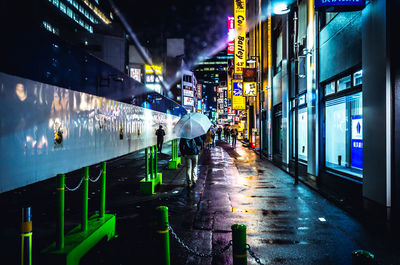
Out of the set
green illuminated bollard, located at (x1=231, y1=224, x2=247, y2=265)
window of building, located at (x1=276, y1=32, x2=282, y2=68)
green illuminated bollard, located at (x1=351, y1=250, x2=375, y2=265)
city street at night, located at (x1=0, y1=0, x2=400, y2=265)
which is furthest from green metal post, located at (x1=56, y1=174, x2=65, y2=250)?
window of building, located at (x1=276, y1=32, x2=282, y2=68)

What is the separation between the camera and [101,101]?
50.6ft

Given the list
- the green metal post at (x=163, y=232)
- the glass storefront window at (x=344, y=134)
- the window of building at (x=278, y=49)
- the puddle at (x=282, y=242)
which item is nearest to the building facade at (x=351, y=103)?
the glass storefront window at (x=344, y=134)

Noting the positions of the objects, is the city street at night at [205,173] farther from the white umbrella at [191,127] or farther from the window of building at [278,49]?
the window of building at [278,49]

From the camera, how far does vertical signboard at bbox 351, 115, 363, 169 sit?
27.7ft

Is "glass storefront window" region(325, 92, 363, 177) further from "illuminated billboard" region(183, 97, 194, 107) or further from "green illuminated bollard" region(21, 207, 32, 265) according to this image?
"illuminated billboard" region(183, 97, 194, 107)

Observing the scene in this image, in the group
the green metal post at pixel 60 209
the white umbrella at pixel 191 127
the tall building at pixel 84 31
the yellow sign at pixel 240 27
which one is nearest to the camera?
the green metal post at pixel 60 209

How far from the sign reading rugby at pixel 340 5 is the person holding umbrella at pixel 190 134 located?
15.2 ft

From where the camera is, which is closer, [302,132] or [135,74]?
→ [302,132]

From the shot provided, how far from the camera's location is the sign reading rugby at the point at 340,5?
685 cm

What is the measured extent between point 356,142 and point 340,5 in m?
4.17

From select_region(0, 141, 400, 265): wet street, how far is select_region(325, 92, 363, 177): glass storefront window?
1554 millimetres

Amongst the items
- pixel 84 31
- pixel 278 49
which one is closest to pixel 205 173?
pixel 278 49

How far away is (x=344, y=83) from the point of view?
9258 millimetres

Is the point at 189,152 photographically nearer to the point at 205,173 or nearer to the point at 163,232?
the point at 205,173
